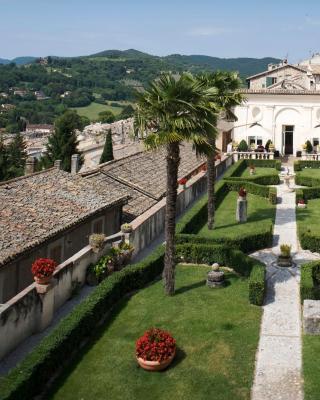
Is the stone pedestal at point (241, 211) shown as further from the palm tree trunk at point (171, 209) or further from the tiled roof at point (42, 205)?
the palm tree trunk at point (171, 209)

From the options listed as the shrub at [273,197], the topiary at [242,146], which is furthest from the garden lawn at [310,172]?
the shrub at [273,197]

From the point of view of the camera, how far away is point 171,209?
18234 millimetres

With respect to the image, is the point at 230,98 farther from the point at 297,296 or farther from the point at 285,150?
the point at 285,150

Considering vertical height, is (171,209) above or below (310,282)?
Result: above

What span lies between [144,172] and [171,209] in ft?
55.2

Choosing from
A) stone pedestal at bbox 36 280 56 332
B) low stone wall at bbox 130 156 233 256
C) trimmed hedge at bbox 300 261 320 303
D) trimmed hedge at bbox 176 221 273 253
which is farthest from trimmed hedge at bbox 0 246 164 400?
trimmed hedge at bbox 300 261 320 303

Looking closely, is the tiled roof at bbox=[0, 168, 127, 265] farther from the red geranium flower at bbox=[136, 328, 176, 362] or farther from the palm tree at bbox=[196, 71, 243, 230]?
the red geranium flower at bbox=[136, 328, 176, 362]

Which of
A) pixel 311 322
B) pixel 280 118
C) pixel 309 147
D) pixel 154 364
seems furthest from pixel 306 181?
pixel 154 364

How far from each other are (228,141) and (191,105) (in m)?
42.7

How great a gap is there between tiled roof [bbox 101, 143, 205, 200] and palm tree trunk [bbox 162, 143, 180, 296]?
9.98 meters

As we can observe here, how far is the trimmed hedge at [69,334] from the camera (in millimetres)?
11578

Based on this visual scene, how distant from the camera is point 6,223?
62.2 ft

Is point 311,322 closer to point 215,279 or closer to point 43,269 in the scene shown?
point 215,279

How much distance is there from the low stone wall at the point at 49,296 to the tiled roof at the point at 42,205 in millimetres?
1333
